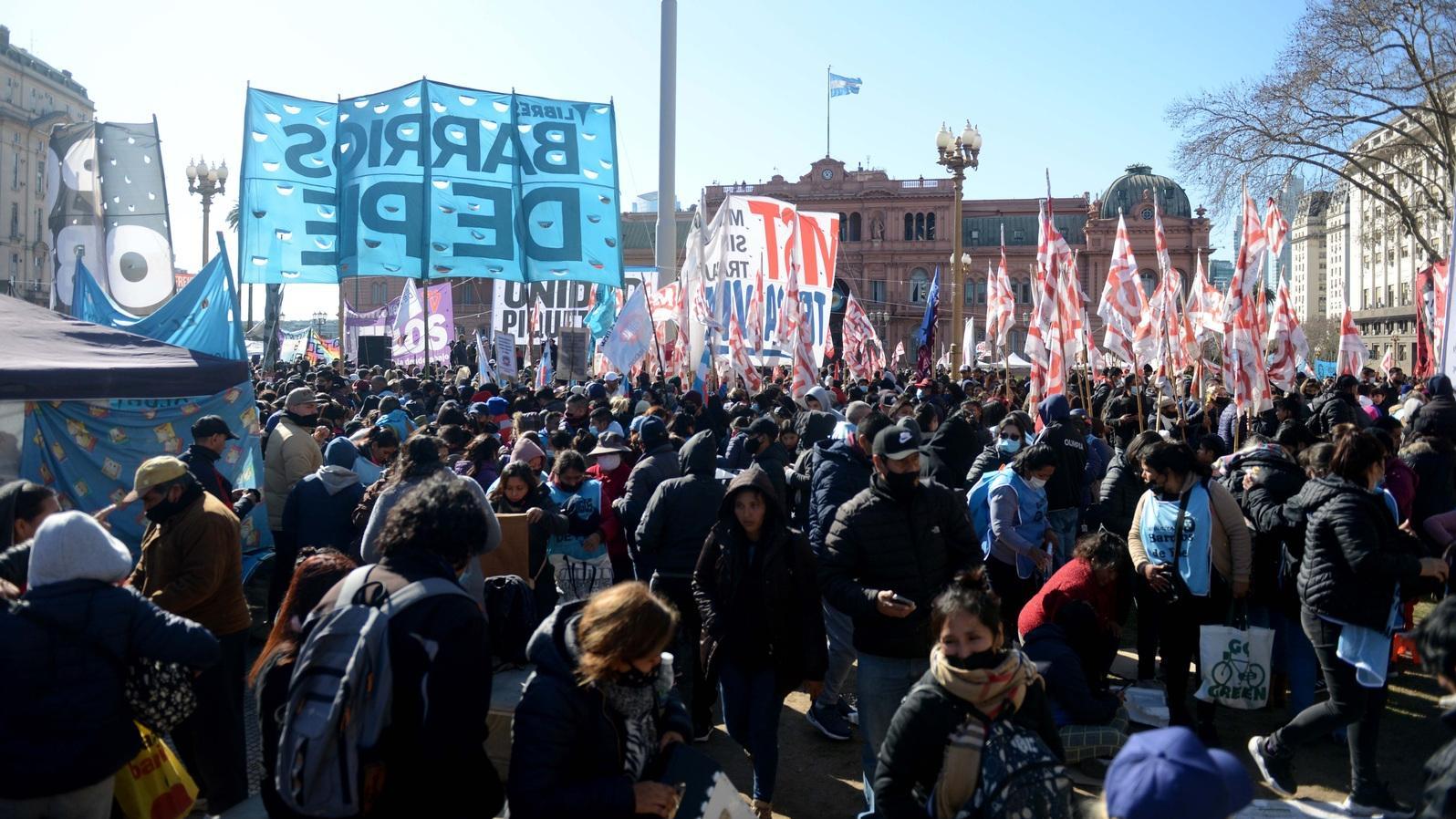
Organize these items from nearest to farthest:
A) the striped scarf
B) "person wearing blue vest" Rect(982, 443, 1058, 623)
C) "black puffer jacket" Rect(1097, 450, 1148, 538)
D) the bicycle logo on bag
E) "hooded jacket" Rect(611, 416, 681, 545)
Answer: the striped scarf → the bicycle logo on bag → "person wearing blue vest" Rect(982, 443, 1058, 623) → "hooded jacket" Rect(611, 416, 681, 545) → "black puffer jacket" Rect(1097, 450, 1148, 538)

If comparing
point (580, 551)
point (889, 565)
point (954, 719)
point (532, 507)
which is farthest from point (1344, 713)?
point (532, 507)

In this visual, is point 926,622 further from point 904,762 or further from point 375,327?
point 375,327

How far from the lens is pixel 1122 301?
1376cm

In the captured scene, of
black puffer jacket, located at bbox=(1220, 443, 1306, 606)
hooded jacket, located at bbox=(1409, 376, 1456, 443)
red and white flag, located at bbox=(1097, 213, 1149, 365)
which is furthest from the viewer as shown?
red and white flag, located at bbox=(1097, 213, 1149, 365)

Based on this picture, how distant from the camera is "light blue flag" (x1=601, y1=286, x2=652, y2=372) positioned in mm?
13828

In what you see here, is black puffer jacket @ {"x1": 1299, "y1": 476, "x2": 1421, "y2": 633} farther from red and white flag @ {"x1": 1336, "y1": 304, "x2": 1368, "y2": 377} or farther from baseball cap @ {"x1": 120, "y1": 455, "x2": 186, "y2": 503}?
red and white flag @ {"x1": 1336, "y1": 304, "x2": 1368, "y2": 377}

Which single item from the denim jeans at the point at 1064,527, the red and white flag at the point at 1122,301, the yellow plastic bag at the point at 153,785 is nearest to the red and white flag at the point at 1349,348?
the red and white flag at the point at 1122,301

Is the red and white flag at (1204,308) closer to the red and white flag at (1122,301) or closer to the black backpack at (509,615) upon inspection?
the red and white flag at (1122,301)

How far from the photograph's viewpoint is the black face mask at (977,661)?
311 cm

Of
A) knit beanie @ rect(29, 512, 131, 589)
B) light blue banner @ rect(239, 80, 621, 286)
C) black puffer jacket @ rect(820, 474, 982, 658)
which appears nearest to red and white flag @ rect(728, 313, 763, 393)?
light blue banner @ rect(239, 80, 621, 286)

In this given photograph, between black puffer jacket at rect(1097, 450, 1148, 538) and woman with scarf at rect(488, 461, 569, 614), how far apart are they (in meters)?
3.61

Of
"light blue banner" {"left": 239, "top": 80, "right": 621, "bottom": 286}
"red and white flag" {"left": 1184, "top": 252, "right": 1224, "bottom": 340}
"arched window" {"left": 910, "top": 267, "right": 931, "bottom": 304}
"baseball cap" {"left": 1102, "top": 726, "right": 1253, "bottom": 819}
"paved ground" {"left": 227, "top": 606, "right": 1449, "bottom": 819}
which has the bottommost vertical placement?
"paved ground" {"left": 227, "top": 606, "right": 1449, "bottom": 819}

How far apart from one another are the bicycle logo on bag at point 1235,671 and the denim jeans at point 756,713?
8.05ft

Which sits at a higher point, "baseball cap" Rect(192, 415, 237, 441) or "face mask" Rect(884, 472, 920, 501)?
"baseball cap" Rect(192, 415, 237, 441)
